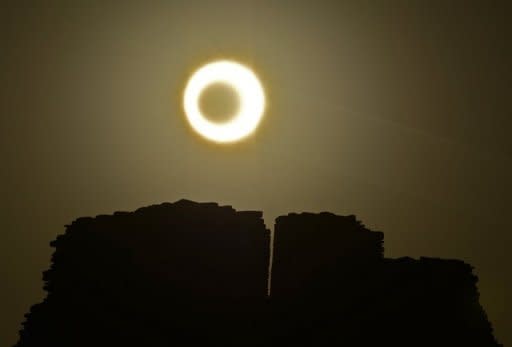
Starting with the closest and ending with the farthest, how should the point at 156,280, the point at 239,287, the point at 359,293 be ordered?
1. the point at 359,293
2. the point at 239,287
3. the point at 156,280

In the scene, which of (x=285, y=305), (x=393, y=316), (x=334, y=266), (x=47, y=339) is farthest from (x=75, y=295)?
(x=393, y=316)

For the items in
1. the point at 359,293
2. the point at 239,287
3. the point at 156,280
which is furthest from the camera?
the point at 156,280

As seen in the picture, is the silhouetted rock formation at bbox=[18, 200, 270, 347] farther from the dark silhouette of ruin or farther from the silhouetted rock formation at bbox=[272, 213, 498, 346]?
the silhouetted rock formation at bbox=[272, 213, 498, 346]

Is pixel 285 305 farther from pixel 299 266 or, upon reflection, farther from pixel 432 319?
pixel 432 319

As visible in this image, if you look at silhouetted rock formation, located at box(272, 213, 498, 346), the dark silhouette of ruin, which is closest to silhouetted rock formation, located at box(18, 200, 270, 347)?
the dark silhouette of ruin

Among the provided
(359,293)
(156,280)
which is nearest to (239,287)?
(156,280)

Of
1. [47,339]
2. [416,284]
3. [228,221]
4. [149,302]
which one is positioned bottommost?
[47,339]

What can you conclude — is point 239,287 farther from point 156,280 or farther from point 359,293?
point 359,293

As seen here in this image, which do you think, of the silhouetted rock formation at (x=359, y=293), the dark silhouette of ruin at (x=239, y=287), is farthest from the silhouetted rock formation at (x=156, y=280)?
the silhouetted rock formation at (x=359, y=293)
